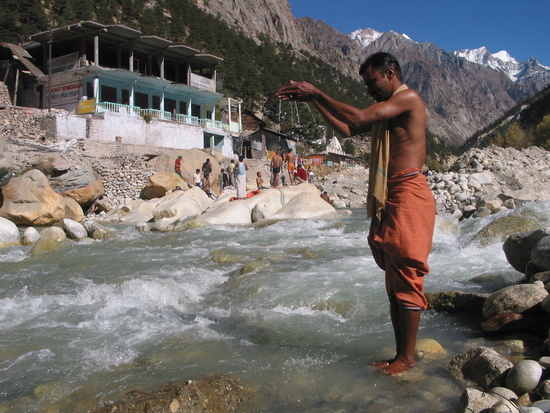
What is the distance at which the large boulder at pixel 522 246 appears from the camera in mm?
5598

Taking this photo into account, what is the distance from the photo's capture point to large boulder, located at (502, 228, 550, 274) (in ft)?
18.4

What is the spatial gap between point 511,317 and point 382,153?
1796 mm

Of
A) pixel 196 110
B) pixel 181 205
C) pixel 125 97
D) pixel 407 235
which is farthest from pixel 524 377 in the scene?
pixel 196 110

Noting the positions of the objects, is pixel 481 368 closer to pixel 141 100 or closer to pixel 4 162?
pixel 4 162

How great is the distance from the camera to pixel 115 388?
9.82ft

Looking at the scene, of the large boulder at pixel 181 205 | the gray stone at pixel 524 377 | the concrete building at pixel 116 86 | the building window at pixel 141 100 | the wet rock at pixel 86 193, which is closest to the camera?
the gray stone at pixel 524 377

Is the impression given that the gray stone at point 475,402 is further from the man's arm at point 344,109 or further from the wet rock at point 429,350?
the man's arm at point 344,109

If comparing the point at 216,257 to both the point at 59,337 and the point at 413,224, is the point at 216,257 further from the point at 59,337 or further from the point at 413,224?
the point at 413,224

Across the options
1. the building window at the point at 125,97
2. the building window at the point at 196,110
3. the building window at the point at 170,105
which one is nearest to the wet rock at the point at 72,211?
the building window at the point at 125,97

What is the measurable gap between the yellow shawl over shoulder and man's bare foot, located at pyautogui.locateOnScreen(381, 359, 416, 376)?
940mm

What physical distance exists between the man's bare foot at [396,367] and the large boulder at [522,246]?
10.9ft

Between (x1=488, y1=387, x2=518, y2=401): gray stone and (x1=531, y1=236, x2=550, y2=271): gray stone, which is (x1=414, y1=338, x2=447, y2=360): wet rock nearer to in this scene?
(x1=488, y1=387, x2=518, y2=401): gray stone

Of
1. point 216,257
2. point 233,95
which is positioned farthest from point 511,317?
point 233,95

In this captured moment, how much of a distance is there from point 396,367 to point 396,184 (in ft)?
3.89
